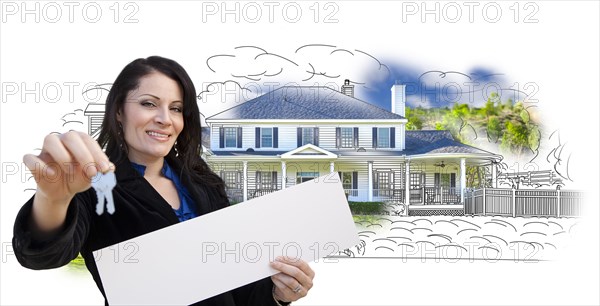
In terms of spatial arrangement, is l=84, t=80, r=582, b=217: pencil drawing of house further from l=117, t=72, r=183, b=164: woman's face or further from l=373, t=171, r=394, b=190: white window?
l=117, t=72, r=183, b=164: woman's face

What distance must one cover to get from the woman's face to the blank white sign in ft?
→ 0.83

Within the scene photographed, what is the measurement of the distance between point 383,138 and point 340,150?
361mm

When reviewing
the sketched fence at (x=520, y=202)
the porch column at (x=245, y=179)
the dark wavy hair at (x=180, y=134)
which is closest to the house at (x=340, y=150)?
the porch column at (x=245, y=179)

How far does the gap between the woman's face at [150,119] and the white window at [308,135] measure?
2567mm

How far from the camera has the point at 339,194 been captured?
1771 mm

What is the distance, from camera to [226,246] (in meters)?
1.60

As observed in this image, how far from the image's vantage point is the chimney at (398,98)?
438 cm

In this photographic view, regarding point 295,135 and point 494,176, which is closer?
point 295,135

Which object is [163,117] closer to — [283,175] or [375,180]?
[283,175]

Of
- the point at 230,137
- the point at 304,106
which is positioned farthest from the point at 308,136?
the point at 230,137

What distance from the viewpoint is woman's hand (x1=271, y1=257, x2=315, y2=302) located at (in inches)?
63.7

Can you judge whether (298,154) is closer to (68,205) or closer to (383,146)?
(383,146)

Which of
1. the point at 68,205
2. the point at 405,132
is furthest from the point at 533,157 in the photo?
the point at 68,205

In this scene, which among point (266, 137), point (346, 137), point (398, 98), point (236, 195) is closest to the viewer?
point (236, 195)
